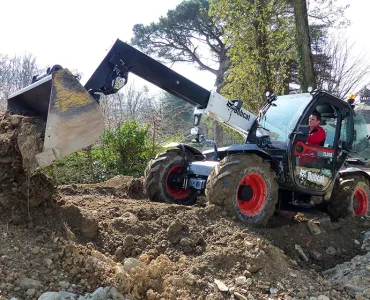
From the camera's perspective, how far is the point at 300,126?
599cm

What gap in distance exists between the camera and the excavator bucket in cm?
379

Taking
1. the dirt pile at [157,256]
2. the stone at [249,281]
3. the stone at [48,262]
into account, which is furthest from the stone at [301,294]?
the stone at [48,262]

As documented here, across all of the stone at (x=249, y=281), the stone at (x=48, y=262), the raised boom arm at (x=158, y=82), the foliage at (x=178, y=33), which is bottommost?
the stone at (x=249, y=281)

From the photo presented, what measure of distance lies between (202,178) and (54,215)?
2.63 m

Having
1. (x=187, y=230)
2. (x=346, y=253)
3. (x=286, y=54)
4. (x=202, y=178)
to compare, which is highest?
(x=286, y=54)

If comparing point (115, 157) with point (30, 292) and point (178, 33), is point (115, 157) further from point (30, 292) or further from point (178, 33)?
point (178, 33)

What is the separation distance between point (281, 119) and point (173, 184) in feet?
6.45

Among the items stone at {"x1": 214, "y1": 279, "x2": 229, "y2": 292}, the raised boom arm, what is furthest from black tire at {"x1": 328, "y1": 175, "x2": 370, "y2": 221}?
stone at {"x1": 214, "y1": 279, "x2": 229, "y2": 292}

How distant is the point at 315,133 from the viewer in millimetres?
6516

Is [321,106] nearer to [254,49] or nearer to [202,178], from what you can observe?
[202,178]

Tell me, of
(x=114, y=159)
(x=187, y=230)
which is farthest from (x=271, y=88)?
(x=187, y=230)

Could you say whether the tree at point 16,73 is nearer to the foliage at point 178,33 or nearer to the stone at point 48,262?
the foliage at point 178,33

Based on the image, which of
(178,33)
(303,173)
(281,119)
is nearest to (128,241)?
(303,173)

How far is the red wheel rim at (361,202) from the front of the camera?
7406 mm
